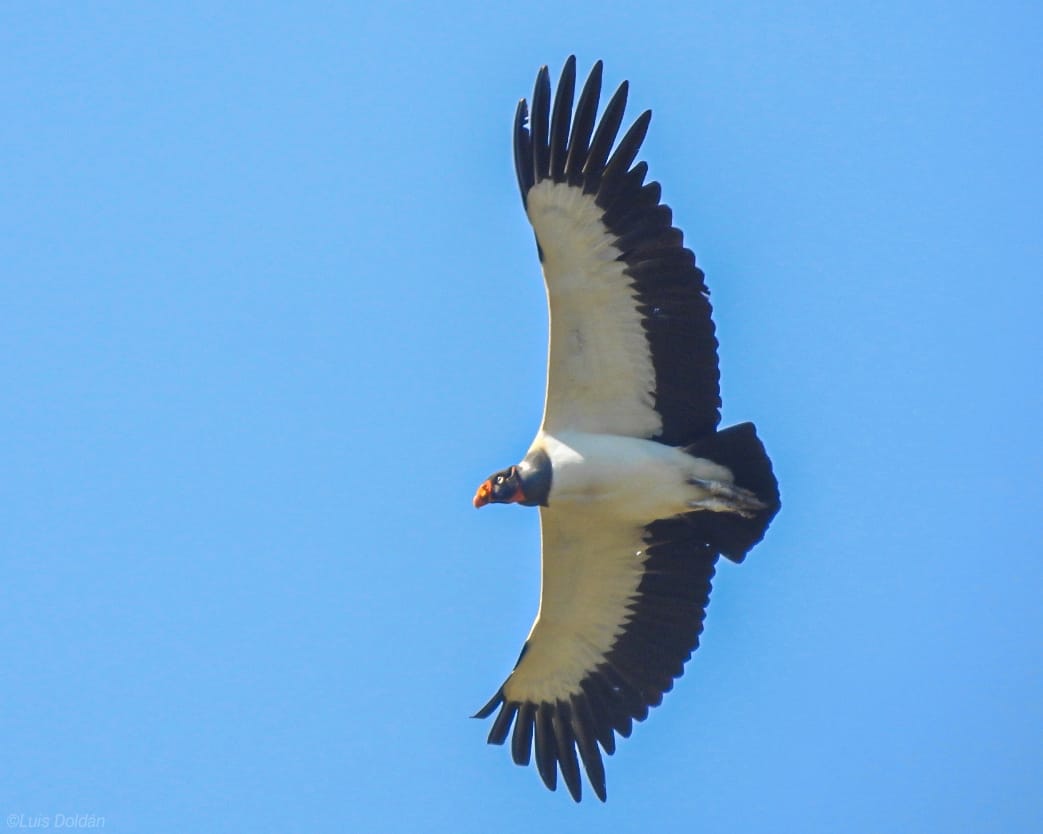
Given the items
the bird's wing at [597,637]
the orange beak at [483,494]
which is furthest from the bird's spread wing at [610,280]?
the bird's wing at [597,637]

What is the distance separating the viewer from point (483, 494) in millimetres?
14969

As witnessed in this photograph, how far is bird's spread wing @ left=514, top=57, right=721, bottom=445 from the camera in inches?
547

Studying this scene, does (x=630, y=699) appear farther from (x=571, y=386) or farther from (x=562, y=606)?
(x=571, y=386)

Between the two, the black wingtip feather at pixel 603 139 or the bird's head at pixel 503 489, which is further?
the bird's head at pixel 503 489

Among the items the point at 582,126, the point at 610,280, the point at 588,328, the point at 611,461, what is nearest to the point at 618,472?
the point at 611,461

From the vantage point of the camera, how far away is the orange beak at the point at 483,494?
14945mm

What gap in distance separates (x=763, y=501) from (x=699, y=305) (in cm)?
176

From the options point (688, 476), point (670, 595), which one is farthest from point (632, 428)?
point (670, 595)

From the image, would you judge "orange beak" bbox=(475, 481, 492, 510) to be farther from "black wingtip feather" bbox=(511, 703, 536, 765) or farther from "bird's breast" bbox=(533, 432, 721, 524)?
"black wingtip feather" bbox=(511, 703, 536, 765)

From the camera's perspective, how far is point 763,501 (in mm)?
14594

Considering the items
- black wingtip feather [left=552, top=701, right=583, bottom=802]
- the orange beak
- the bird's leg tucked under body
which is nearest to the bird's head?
the orange beak

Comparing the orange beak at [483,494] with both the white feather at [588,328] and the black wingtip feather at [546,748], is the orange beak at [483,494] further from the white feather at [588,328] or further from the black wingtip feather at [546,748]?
the black wingtip feather at [546,748]

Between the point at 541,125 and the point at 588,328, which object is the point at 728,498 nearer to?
the point at 588,328

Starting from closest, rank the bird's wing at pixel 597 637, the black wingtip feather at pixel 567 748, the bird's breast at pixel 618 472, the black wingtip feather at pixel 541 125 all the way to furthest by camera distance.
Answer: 1. the black wingtip feather at pixel 541 125
2. the bird's breast at pixel 618 472
3. the bird's wing at pixel 597 637
4. the black wingtip feather at pixel 567 748
